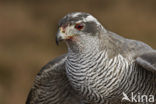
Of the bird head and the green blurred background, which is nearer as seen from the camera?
the bird head

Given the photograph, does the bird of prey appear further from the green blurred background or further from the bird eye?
the green blurred background

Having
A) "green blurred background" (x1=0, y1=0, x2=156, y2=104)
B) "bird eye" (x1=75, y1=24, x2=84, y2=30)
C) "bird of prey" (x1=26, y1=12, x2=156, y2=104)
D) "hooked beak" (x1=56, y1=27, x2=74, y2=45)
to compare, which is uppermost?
Result: "bird eye" (x1=75, y1=24, x2=84, y2=30)

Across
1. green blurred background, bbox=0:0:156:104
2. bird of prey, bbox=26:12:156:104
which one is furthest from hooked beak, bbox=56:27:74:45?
green blurred background, bbox=0:0:156:104

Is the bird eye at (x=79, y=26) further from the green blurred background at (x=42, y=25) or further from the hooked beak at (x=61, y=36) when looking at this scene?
the green blurred background at (x=42, y=25)

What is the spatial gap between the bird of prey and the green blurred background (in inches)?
213

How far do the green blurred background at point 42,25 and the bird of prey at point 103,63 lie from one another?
5.42 metres

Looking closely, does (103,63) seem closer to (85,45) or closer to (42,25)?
(85,45)

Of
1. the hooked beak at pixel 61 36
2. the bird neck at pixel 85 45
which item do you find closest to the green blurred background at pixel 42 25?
the bird neck at pixel 85 45

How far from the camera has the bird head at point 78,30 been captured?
12.3 feet

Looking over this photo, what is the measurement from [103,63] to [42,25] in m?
6.30

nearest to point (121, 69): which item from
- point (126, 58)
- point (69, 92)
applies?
point (126, 58)

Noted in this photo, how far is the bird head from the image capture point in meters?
3.75

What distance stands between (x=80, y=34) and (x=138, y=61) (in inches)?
23.3

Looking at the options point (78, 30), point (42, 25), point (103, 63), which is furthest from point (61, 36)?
point (42, 25)
